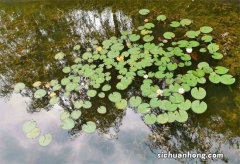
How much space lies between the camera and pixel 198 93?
9.29 feet

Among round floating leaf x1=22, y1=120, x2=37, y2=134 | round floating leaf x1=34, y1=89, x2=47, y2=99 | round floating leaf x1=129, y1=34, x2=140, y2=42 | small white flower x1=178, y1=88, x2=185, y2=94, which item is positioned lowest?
round floating leaf x1=22, y1=120, x2=37, y2=134

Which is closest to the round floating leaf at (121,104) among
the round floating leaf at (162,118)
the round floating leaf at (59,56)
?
the round floating leaf at (162,118)

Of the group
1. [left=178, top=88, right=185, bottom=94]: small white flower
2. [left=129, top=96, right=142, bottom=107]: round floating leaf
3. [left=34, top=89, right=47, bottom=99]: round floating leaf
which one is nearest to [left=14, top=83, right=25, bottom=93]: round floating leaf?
[left=34, top=89, right=47, bottom=99]: round floating leaf

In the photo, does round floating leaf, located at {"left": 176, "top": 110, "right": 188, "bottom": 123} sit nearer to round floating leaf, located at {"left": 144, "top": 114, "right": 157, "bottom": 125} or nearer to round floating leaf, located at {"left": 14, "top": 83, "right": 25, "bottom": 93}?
round floating leaf, located at {"left": 144, "top": 114, "right": 157, "bottom": 125}

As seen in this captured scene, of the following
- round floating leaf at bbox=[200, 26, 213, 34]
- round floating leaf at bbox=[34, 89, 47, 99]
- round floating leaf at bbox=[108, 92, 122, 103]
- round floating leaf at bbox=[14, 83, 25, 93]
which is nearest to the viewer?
round floating leaf at bbox=[108, 92, 122, 103]

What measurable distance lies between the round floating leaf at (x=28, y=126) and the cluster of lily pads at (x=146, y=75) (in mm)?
264

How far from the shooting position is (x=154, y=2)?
14.1 feet

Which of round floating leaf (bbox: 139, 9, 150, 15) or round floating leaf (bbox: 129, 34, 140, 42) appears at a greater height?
round floating leaf (bbox: 139, 9, 150, 15)

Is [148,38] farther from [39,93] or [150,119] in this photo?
[39,93]

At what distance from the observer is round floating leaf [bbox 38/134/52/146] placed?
2.75m

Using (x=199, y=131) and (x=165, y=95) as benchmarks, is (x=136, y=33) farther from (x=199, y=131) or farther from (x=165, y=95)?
(x=199, y=131)

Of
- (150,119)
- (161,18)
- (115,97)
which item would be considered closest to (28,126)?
(115,97)

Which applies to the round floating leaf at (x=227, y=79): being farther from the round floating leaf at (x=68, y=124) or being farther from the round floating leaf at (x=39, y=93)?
the round floating leaf at (x=39, y=93)

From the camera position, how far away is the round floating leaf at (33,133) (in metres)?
2.84
